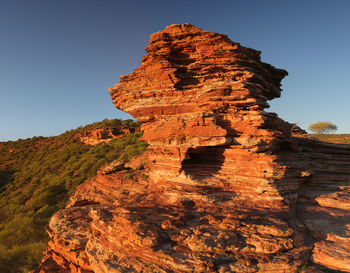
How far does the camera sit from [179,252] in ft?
21.8

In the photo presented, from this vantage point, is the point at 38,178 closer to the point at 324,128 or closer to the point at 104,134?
the point at 104,134

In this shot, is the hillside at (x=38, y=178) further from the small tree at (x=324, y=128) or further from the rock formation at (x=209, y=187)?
the small tree at (x=324, y=128)

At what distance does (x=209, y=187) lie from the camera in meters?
10.1

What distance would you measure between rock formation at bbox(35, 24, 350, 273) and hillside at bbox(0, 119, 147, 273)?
1151 centimetres

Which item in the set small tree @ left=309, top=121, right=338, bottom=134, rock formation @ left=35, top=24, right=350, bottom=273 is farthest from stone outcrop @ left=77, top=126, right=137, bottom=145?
small tree @ left=309, top=121, right=338, bottom=134

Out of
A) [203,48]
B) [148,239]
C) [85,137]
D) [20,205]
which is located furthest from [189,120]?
[85,137]

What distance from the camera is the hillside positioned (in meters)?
18.4

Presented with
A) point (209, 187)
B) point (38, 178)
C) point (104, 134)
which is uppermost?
point (104, 134)

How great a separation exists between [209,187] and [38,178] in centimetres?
4219

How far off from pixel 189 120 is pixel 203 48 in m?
4.74

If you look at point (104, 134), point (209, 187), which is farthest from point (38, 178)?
point (209, 187)

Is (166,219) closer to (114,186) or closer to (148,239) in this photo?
(148,239)

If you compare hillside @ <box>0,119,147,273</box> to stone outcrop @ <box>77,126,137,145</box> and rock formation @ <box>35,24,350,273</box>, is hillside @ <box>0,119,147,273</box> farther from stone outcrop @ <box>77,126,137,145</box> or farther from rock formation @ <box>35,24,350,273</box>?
rock formation @ <box>35,24,350,273</box>

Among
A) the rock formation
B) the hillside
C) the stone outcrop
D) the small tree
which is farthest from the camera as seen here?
the small tree
